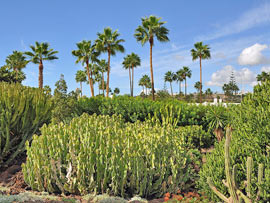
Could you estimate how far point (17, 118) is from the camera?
778cm

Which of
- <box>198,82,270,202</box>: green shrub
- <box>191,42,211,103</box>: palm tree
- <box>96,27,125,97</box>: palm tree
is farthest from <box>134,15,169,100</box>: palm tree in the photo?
<box>198,82,270,202</box>: green shrub

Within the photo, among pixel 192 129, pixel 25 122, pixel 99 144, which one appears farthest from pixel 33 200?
pixel 192 129

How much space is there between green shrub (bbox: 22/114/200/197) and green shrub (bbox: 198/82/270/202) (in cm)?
99

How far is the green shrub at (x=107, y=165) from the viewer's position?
4566 millimetres

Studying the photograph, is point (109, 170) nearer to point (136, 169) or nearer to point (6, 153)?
point (136, 169)

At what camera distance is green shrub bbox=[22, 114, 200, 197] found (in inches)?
180

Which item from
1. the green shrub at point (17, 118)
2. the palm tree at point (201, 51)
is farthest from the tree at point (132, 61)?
the green shrub at point (17, 118)

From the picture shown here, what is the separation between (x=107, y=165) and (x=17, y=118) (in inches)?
180

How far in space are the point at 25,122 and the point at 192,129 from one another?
5872 millimetres

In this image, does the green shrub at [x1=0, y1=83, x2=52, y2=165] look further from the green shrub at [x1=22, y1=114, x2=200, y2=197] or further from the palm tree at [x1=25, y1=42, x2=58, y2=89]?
the palm tree at [x1=25, y1=42, x2=58, y2=89]

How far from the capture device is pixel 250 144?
378cm

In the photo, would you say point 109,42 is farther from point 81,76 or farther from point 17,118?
point 81,76

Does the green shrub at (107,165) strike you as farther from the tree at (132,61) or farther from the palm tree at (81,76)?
the palm tree at (81,76)

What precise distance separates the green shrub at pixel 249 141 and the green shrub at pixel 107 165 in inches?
38.9
